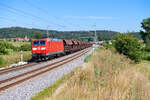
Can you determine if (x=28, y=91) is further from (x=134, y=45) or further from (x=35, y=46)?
(x=134, y=45)

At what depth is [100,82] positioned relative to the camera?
5766 mm

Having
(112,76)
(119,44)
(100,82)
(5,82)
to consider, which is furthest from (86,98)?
(119,44)

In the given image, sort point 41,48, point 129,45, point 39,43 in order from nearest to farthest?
point 41,48, point 39,43, point 129,45

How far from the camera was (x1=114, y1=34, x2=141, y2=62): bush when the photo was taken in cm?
2734

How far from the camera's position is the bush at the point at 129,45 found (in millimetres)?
27344

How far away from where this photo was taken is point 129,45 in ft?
90.0

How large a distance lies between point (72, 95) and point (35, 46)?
16.4m

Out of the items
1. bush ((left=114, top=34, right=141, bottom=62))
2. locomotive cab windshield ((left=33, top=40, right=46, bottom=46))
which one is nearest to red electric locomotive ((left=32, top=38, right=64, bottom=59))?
locomotive cab windshield ((left=33, top=40, right=46, bottom=46))

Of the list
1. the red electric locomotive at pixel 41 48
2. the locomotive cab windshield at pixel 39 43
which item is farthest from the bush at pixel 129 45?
the locomotive cab windshield at pixel 39 43

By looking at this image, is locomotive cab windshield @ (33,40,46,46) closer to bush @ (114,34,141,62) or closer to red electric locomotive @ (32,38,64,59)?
red electric locomotive @ (32,38,64,59)

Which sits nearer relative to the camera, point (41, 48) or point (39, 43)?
point (41, 48)

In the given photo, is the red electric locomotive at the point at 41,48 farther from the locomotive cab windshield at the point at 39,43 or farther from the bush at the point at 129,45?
the bush at the point at 129,45

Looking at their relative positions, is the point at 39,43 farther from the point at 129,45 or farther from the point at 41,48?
the point at 129,45

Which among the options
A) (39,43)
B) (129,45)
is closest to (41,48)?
(39,43)
